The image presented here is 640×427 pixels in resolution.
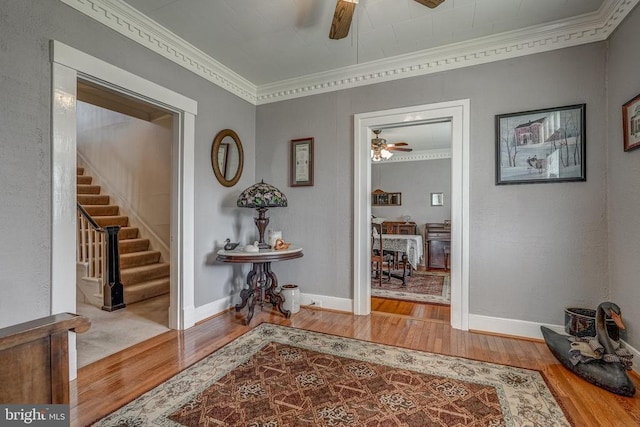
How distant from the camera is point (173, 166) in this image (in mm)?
2916

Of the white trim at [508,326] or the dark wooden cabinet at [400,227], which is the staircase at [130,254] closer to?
the white trim at [508,326]

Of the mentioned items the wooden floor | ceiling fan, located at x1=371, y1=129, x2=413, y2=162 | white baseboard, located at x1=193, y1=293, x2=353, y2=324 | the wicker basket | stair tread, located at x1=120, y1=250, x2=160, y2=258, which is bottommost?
the wooden floor

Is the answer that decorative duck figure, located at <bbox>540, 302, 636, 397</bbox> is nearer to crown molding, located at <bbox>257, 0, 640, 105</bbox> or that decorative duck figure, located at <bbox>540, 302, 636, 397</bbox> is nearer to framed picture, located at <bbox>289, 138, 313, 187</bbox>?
crown molding, located at <bbox>257, 0, 640, 105</bbox>

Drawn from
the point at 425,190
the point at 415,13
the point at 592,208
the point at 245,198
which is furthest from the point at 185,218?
the point at 425,190

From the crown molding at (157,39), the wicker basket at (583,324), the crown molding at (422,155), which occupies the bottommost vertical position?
the wicker basket at (583,324)

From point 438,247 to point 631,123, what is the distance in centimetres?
433

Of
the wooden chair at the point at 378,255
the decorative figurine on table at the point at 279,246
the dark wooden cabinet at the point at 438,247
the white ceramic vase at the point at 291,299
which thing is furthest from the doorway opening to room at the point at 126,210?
the dark wooden cabinet at the point at 438,247

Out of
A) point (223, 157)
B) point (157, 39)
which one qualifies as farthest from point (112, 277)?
point (157, 39)

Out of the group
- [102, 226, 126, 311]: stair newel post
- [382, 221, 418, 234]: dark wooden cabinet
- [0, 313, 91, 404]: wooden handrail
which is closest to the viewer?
[0, 313, 91, 404]: wooden handrail

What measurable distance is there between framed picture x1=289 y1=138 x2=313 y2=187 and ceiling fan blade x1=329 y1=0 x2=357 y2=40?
5.22ft

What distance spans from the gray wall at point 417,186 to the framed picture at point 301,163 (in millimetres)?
4343

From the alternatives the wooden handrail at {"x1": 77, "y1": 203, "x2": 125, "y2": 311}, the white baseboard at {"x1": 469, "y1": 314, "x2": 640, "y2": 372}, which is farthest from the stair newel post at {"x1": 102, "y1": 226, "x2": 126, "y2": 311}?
the white baseboard at {"x1": 469, "y1": 314, "x2": 640, "y2": 372}

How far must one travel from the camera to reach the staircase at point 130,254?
12.9 feet

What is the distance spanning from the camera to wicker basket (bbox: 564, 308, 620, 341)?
84.4 inches
